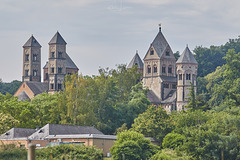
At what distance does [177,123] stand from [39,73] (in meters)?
71.5

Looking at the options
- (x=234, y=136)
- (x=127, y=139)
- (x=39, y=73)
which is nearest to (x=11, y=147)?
(x=127, y=139)

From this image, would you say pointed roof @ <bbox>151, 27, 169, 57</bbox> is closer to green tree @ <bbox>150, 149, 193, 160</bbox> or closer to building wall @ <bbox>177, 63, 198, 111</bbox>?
building wall @ <bbox>177, 63, 198, 111</bbox>

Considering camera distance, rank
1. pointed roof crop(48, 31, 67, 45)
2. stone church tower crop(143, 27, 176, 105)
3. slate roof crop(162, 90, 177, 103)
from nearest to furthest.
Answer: slate roof crop(162, 90, 177, 103) < stone church tower crop(143, 27, 176, 105) < pointed roof crop(48, 31, 67, 45)

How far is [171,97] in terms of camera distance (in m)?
124

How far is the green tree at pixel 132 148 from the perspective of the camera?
6059 cm

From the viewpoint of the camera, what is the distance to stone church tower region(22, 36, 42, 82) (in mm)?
140125

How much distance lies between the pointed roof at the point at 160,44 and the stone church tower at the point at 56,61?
771 inches

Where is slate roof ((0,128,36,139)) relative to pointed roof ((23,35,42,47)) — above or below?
below

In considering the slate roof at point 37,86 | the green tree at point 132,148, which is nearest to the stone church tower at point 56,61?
the slate roof at point 37,86

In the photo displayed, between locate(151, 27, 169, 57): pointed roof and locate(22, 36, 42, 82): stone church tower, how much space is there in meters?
29.0

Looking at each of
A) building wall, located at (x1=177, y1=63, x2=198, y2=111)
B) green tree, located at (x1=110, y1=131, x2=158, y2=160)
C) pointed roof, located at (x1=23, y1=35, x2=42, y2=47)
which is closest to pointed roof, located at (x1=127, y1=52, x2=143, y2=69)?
building wall, located at (x1=177, y1=63, x2=198, y2=111)

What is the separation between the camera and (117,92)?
326 feet

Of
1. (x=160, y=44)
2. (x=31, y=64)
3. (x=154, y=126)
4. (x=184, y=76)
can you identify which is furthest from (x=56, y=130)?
(x=31, y=64)

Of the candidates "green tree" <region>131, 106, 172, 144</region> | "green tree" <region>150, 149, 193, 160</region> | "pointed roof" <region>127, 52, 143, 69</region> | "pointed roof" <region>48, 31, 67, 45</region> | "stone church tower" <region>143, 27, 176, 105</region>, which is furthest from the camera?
"pointed roof" <region>127, 52, 143, 69</region>
